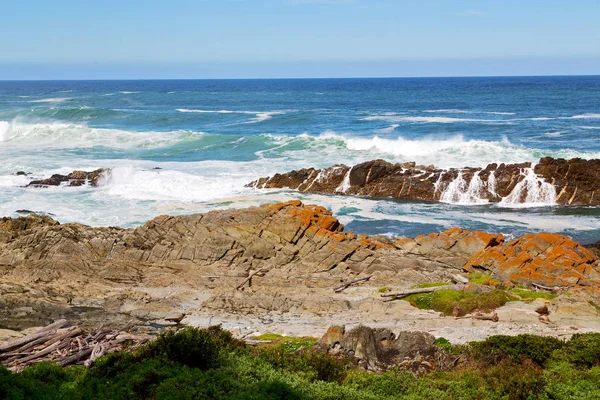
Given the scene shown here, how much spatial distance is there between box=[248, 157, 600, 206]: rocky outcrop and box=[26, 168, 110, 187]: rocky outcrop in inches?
439

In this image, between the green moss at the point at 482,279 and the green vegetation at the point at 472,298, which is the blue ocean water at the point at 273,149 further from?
the green vegetation at the point at 472,298

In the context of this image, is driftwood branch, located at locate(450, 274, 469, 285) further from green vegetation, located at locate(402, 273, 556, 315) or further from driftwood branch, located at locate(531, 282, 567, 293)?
driftwood branch, located at locate(531, 282, 567, 293)

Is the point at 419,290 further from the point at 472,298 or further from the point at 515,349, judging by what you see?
the point at 515,349

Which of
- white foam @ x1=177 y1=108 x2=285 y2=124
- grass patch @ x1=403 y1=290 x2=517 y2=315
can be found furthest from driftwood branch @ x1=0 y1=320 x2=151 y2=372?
white foam @ x1=177 y1=108 x2=285 y2=124

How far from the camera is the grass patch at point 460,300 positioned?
64.4ft

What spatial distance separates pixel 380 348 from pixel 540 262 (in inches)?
417

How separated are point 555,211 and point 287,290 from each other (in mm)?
21469

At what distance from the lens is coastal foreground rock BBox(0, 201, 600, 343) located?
63.2 ft

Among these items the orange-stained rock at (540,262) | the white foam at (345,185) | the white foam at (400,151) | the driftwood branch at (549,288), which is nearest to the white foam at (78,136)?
the white foam at (400,151)

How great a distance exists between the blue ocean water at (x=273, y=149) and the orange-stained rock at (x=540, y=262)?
8360 millimetres

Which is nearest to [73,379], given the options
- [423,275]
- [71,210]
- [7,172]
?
[423,275]

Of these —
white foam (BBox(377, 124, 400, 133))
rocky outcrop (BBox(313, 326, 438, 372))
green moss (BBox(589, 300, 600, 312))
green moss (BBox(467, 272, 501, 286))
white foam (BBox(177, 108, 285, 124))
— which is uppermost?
white foam (BBox(177, 108, 285, 124))

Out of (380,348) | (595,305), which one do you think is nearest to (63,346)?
(380,348)

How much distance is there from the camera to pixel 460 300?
20.0m
